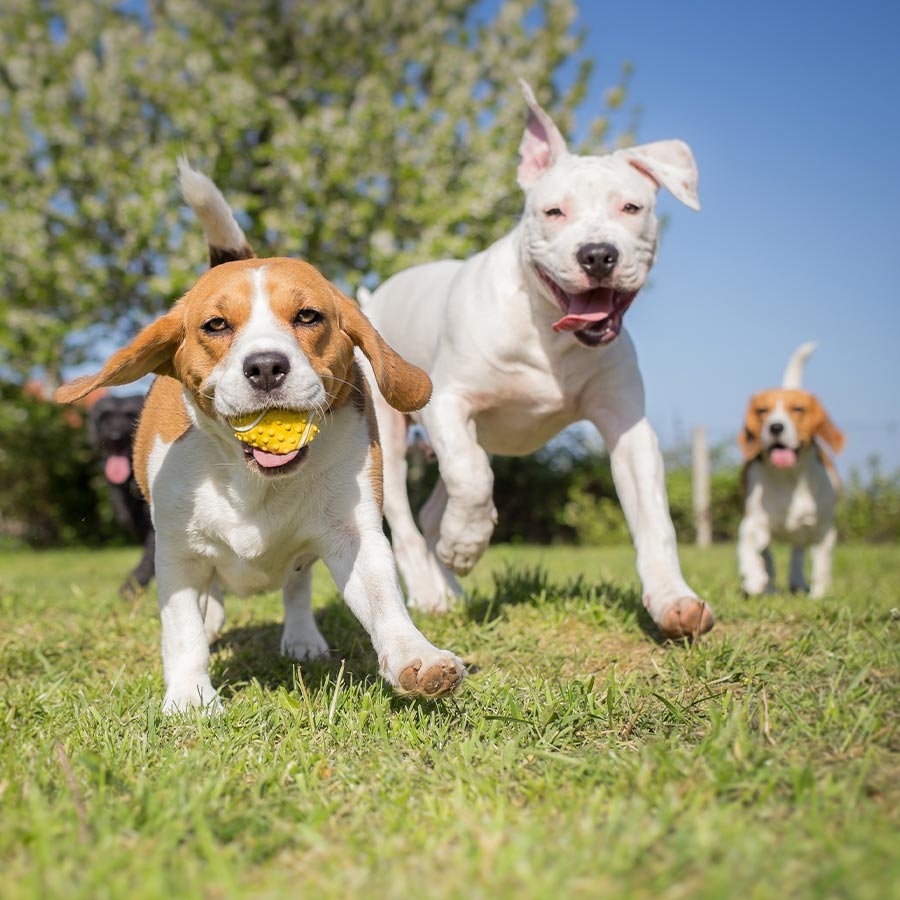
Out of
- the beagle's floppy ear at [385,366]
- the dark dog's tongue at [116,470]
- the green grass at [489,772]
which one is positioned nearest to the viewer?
the green grass at [489,772]

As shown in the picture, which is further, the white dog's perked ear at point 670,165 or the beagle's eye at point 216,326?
the white dog's perked ear at point 670,165

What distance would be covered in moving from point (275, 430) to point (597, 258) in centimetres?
161

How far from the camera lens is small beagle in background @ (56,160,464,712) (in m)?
2.98

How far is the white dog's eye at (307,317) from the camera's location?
312 cm

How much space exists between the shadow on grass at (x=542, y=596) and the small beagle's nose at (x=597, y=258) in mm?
1485

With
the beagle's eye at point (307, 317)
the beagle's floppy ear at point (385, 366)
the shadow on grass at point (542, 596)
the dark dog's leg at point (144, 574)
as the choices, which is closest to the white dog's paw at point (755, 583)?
the shadow on grass at point (542, 596)

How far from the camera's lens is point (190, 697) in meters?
3.20

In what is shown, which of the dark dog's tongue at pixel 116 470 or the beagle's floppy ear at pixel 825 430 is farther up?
the beagle's floppy ear at pixel 825 430

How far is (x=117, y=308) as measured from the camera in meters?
16.2

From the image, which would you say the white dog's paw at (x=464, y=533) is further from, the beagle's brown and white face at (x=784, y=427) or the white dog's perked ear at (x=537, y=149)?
the beagle's brown and white face at (x=784, y=427)

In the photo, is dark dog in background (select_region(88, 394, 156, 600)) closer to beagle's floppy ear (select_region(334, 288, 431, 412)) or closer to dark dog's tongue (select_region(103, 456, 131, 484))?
dark dog's tongue (select_region(103, 456, 131, 484))

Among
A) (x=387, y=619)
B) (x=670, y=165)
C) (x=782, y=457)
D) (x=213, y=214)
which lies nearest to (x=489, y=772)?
(x=387, y=619)

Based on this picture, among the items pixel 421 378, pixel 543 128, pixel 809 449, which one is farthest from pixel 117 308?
pixel 421 378

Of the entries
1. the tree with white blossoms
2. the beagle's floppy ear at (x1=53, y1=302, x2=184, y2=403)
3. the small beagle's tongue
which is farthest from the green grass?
the tree with white blossoms
